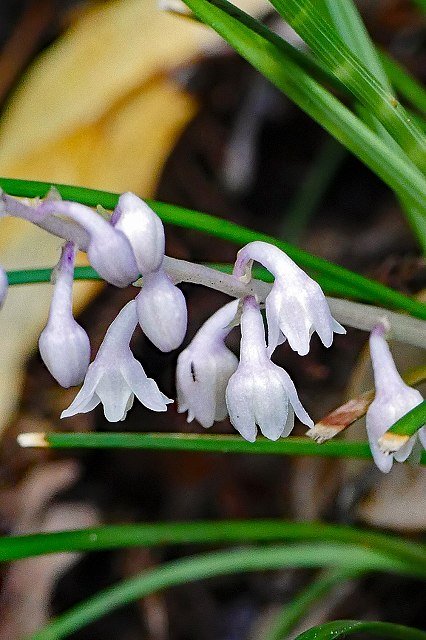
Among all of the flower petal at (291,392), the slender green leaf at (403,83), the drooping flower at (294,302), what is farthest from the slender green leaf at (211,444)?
the slender green leaf at (403,83)

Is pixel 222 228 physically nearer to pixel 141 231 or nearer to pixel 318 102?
pixel 318 102

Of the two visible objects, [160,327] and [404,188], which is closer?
[160,327]

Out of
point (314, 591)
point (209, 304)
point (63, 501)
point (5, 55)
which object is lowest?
point (314, 591)

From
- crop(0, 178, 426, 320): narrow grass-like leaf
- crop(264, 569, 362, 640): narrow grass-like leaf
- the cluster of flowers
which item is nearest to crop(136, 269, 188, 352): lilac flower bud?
the cluster of flowers

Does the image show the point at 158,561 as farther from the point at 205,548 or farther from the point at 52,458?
the point at 52,458

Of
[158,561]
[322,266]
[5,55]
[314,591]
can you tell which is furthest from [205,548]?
[5,55]

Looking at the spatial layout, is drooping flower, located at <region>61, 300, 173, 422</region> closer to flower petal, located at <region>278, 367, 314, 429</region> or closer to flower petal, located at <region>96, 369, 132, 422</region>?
flower petal, located at <region>96, 369, 132, 422</region>
